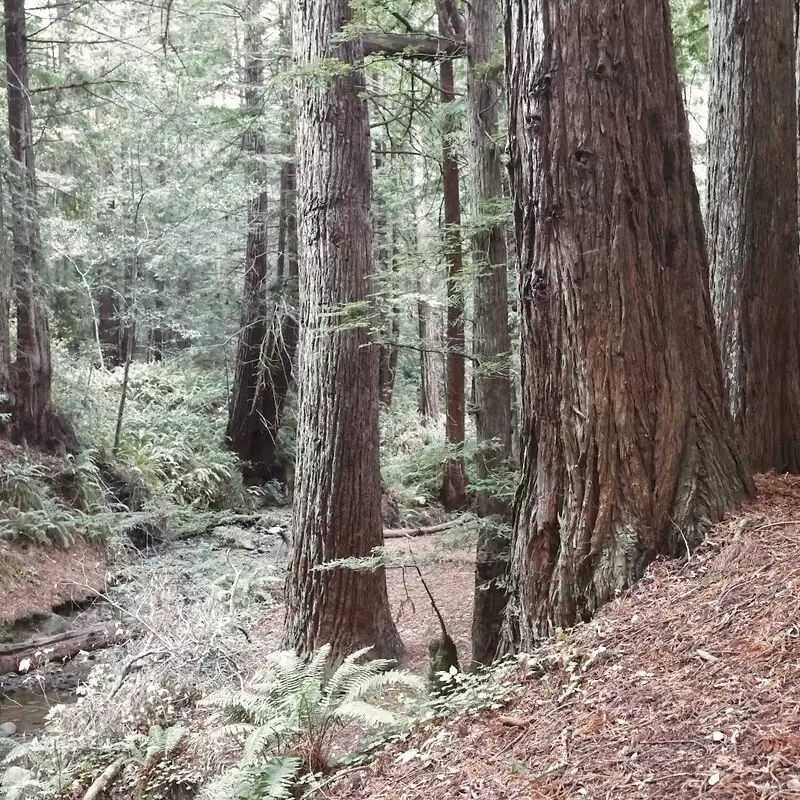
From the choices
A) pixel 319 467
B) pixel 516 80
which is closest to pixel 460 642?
pixel 319 467

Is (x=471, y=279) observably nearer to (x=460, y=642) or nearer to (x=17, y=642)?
(x=460, y=642)

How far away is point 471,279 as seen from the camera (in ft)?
18.2

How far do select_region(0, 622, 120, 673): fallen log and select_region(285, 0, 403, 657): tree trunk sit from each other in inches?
111

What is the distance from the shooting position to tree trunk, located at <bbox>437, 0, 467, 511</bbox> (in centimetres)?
722

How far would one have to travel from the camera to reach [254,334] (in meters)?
14.1

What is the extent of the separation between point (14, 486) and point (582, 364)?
967 centimetres

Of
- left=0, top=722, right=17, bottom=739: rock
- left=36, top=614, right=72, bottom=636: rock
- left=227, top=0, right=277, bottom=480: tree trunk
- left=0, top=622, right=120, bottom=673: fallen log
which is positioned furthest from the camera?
Result: left=227, top=0, right=277, bottom=480: tree trunk

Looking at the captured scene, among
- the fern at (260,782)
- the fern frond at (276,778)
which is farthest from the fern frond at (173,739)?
the fern frond at (276,778)

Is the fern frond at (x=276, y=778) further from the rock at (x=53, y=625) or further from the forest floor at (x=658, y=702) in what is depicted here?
the rock at (x=53, y=625)

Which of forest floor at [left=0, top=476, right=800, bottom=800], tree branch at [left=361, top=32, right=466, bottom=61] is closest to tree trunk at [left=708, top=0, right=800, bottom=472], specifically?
forest floor at [left=0, top=476, right=800, bottom=800]

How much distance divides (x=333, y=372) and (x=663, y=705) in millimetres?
4343

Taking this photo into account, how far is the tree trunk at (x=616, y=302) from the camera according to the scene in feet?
10.9

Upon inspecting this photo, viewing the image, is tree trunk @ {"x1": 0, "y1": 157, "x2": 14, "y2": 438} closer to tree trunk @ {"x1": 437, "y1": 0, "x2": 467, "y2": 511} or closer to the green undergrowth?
the green undergrowth

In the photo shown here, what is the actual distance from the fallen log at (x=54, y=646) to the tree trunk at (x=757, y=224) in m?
6.53
